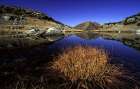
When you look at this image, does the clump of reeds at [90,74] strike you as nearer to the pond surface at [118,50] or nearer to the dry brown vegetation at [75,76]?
the dry brown vegetation at [75,76]

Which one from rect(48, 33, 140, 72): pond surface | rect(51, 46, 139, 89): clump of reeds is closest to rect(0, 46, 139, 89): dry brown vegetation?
rect(51, 46, 139, 89): clump of reeds

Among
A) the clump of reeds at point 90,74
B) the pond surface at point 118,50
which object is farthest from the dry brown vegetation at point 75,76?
the pond surface at point 118,50

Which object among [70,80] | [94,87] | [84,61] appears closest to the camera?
[94,87]

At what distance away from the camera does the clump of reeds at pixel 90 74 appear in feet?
31.9

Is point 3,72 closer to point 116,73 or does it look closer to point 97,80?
point 97,80

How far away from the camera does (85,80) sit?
9.95m

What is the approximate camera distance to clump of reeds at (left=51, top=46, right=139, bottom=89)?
9.73 metres

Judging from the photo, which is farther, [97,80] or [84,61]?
[84,61]

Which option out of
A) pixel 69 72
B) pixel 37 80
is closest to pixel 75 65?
pixel 69 72

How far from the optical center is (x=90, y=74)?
1012cm

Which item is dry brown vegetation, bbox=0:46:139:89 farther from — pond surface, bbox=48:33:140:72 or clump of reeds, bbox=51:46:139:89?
pond surface, bbox=48:33:140:72

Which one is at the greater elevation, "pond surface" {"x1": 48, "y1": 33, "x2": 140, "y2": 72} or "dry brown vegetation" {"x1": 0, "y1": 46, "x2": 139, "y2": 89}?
"dry brown vegetation" {"x1": 0, "y1": 46, "x2": 139, "y2": 89}

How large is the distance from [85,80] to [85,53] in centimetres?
229

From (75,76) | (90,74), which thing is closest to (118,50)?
(90,74)
